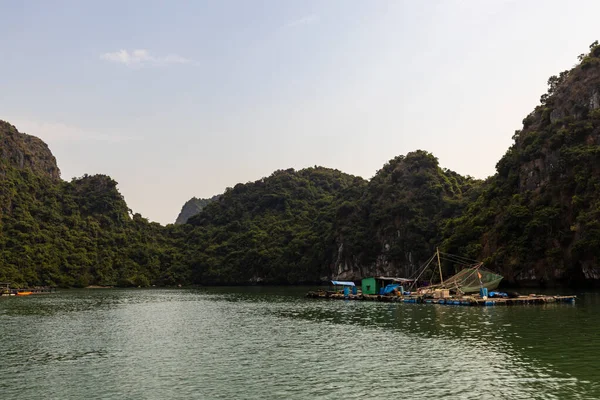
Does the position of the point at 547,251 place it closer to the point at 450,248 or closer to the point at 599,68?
the point at 450,248

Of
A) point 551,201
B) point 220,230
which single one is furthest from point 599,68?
point 220,230

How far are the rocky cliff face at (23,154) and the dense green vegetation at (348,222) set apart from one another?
58 cm

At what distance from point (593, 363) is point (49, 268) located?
449ft

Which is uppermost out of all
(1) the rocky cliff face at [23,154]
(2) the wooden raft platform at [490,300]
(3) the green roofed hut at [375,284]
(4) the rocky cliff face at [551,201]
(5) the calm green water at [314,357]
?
(1) the rocky cliff face at [23,154]

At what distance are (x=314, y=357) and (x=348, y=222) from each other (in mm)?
115400

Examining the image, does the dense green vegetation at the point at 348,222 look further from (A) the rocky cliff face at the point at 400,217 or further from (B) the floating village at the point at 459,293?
(B) the floating village at the point at 459,293

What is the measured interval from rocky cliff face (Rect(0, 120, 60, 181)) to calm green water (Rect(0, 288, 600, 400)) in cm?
13996

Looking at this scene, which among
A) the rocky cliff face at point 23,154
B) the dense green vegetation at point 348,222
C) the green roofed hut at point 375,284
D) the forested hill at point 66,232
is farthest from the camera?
the rocky cliff face at point 23,154

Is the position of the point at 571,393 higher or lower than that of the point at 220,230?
lower

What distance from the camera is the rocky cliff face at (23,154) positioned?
162m

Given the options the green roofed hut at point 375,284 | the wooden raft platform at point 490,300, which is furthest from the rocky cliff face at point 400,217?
the wooden raft platform at point 490,300

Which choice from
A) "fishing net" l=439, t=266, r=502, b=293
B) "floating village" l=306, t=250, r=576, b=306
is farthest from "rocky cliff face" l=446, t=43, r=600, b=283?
"fishing net" l=439, t=266, r=502, b=293

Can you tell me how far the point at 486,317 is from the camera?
1635 inches

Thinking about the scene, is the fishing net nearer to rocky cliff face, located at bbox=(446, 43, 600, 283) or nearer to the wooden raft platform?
the wooden raft platform
